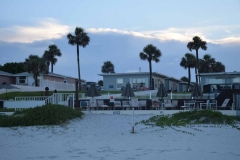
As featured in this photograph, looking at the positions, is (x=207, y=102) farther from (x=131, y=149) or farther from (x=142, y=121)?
(x=131, y=149)

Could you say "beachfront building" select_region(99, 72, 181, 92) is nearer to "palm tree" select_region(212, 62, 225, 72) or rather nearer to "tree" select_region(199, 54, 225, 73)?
"tree" select_region(199, 54, 225, 73)

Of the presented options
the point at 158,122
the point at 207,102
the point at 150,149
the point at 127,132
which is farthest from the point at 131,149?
the point at 207,102

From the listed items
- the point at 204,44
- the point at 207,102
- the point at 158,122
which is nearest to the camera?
the point at 158,122

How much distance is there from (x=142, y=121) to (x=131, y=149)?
713 centimetres

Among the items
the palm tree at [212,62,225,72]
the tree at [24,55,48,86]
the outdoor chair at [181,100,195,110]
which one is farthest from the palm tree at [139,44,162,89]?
the outdoor chair at [181,100,195,110]

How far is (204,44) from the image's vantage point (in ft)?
169

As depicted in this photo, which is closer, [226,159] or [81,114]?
[226,159]

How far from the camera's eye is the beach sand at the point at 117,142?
9805 mm

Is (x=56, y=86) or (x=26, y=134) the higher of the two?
(x=56, y=86)

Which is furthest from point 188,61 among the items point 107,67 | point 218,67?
point 107,67

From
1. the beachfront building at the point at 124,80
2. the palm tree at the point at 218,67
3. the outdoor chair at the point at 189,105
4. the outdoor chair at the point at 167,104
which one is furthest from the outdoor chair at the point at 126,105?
the palm tree at the point at 218,67

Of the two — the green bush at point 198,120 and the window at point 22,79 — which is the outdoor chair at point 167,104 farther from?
the window at point 22,79

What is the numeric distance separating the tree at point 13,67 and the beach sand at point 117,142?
2211 inches

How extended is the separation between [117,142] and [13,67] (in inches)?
2461
